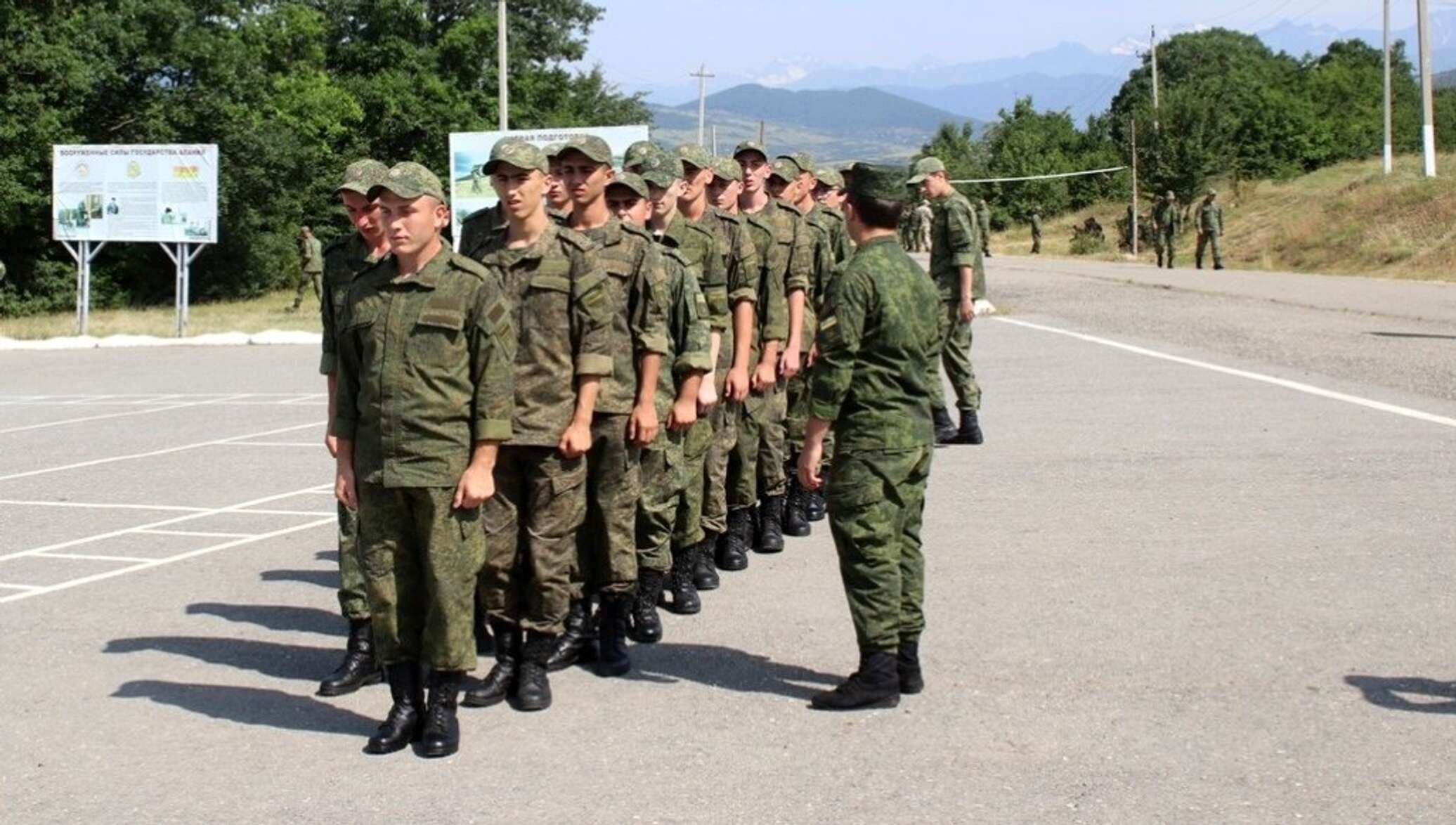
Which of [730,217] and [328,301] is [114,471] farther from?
[328,301]

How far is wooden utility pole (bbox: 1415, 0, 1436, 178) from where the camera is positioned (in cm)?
4291

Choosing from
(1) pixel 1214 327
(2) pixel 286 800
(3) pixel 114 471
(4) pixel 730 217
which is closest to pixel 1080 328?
(1) pixel 1214 327

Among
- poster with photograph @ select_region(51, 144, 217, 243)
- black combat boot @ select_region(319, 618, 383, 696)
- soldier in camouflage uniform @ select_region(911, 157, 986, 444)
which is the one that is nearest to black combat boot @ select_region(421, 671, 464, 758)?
black combat boot @ select_region(319, 618, 383, 696)

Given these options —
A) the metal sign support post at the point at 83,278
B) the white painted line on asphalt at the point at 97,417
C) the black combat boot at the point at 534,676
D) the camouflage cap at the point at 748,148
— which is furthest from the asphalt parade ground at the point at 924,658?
the metal sign support post at the point at 83,278

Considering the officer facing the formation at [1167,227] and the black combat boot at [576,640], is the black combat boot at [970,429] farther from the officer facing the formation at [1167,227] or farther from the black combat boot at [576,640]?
the officer facing the formation at [1167,227]

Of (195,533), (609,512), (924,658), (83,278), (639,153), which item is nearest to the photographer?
(609,512)

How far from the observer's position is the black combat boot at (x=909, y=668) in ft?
20.5

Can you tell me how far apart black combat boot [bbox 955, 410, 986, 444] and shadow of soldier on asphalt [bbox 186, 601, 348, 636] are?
6271 mm

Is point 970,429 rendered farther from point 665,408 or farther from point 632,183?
point 632,183

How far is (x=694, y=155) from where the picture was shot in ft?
28.0

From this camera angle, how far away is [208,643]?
732 cm

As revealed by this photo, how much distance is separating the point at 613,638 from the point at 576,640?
0.61 ft

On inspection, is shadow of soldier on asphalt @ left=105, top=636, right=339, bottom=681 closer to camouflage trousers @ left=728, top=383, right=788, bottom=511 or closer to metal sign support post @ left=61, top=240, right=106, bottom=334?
camouflage trousers @ left=728, top=383, right=788, bottom=511

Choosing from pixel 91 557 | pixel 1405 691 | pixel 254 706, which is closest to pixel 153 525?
pixel 91 557
